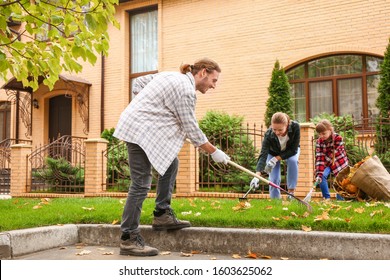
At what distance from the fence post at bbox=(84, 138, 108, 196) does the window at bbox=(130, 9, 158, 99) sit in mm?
5400

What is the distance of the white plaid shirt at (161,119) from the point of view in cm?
422

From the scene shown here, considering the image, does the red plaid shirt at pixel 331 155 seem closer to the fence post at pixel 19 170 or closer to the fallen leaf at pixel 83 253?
the fallen leaf at pixel 83 253

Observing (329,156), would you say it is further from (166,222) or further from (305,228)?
(166,222)

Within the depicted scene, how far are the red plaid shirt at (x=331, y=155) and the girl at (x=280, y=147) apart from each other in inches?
21.1

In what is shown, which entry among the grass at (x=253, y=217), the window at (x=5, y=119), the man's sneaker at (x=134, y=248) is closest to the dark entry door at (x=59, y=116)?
the window at (x=5, y=119)

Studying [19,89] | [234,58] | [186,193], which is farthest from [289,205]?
[19,89]

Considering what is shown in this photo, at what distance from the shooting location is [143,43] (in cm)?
1528

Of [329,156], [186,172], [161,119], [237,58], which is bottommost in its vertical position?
[186,172]

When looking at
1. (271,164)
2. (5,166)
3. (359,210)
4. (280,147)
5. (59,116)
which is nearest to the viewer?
(359,210)

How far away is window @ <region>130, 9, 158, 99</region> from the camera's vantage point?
15.0 metres

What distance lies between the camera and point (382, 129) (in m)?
9.12

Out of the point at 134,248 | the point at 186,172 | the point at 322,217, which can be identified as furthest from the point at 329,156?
the point at 134,248

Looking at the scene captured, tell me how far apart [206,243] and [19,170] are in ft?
25.7

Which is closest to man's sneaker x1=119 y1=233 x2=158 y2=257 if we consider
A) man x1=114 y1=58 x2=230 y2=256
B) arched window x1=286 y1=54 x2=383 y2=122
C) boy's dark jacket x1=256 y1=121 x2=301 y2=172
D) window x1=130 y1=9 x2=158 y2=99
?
man x1=114 y1=58 x2=230 y2=256
